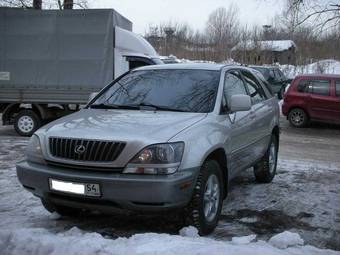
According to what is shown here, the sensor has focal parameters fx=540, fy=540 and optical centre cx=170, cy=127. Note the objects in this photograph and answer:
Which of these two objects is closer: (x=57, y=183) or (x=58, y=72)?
(x=57, y=183)

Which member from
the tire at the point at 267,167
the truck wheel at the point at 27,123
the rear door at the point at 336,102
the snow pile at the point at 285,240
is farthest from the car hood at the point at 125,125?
the rear door at the point at 336,102

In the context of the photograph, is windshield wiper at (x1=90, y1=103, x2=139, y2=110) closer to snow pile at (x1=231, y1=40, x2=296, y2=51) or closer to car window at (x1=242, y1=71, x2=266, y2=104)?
car window at (x1=242, y1=71, x2=266, y2=104)

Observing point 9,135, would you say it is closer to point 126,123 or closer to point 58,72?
point 58,72

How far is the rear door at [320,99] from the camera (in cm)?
1516

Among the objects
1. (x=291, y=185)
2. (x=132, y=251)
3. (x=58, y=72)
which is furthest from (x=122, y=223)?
(x=58, y=72)

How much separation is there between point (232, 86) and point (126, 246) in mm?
2847

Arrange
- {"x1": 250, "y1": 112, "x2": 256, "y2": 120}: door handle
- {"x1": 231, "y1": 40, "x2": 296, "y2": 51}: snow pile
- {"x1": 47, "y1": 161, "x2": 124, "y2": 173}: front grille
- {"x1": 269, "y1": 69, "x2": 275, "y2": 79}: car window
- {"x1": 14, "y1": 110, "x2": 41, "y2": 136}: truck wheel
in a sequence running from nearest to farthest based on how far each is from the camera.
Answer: {"x1": 47, "y1": 161, "x2": 124, "y2": 173}: front grille
{"x1": 250, "y1": 112, "x2": 256, "y2": 120}: door handle
{"x1": 14, "y1": 110, "x2": 41, "y2": 136}: truck wheel
{"x1": 269, "y1": 69, "x2": 275, "y2": 79}: car window
{"x1": 231, "y1": 40, "x2": 296, "y2": 51}: snow pile

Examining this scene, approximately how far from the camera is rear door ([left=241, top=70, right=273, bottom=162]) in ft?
22.4

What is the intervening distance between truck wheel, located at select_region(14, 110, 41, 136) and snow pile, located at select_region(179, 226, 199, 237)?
28.1ft

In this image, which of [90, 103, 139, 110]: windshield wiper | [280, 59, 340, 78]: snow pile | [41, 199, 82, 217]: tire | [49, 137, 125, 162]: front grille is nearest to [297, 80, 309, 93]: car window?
[90, 103, 139, 110]: windshield wiper

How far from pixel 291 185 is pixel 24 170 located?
158 inches

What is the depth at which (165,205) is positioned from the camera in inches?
185

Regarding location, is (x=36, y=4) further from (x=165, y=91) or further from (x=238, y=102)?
(x=238, y=102)

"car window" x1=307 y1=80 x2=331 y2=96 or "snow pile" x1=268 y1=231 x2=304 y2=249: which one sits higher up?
"car window" x1=307 y1=80 x2=331 y2=96
